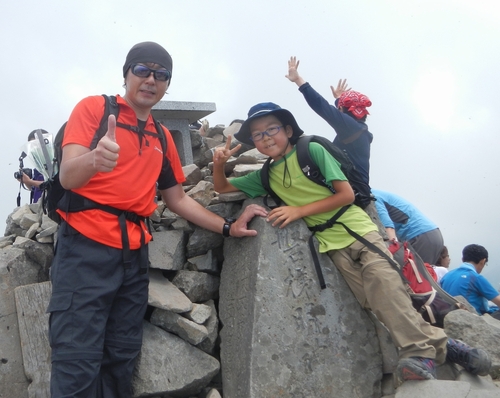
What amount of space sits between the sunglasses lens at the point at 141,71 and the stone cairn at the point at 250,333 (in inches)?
77.8

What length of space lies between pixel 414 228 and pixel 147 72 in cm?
535

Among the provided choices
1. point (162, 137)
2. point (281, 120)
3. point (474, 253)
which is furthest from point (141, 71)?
point (474, 253)

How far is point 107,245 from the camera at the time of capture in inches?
171

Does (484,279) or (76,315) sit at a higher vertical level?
(76,315)

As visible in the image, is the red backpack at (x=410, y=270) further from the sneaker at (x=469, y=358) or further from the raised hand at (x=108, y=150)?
the raised hand at (x=108, y=150)

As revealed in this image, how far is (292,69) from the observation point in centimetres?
591

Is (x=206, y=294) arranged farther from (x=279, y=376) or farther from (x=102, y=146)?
(x=102, y=146)

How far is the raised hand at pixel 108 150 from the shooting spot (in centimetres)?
346

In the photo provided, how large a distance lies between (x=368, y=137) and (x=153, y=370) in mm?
3853

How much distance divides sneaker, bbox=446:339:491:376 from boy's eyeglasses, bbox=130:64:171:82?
4.13 meters


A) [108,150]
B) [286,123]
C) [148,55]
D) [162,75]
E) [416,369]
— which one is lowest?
[416,369]

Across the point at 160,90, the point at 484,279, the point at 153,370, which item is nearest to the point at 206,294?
the point at 153,370

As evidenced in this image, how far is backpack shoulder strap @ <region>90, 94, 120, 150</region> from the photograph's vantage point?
167 inches

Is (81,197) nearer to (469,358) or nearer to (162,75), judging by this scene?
(162,75)
